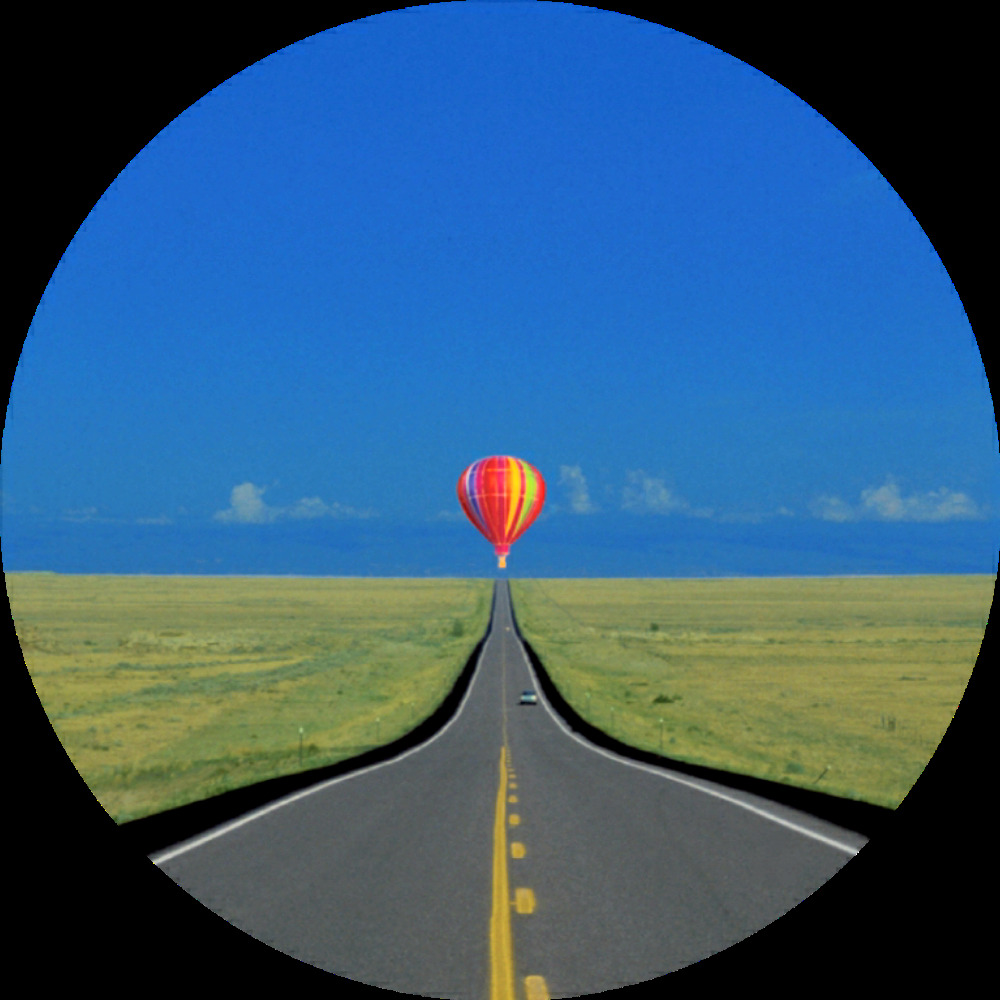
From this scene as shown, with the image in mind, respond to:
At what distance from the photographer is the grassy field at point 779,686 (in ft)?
106

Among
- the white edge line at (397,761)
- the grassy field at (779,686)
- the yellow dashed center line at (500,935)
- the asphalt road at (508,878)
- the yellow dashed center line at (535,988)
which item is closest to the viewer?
the yellow dashed center line at (535,988)

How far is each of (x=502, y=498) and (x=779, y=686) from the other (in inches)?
1196

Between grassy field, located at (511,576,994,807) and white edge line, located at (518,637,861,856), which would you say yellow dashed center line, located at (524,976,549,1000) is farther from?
grassy field, located at (511,576,994,807)

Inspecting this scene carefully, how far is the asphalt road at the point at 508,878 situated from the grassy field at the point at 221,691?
423cm

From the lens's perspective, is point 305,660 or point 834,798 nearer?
point 834,798

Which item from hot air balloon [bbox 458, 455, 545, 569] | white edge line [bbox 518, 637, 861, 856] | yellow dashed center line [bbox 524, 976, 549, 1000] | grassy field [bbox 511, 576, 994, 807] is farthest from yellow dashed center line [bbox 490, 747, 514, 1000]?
hot air balloon [bbox 458, 455, 545, 569]

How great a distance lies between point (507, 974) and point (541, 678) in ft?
161

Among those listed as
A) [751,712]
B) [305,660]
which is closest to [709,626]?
[305,660]

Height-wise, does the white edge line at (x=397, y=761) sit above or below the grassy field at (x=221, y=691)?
above

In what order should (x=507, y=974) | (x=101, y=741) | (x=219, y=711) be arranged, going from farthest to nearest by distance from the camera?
(x=219, y=711)
(x=101, y=741)
(x=507, y=974)

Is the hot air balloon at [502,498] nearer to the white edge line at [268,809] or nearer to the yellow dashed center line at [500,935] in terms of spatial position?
the white edge line at [268,809]

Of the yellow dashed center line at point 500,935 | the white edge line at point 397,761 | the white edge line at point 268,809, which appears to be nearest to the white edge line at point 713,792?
the white edge line at point 397,761

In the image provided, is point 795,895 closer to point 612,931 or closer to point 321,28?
point 612,931

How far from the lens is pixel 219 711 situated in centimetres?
4356
